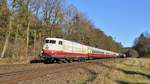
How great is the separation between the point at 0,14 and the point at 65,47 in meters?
14.0

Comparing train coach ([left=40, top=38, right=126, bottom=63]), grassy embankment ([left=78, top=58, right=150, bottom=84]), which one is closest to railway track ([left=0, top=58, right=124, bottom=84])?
grassy embankment ([left=78, top=58, right=150, bottom=84])

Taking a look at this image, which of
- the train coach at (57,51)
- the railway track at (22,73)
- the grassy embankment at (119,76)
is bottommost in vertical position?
the grassy embankment at (119,76)

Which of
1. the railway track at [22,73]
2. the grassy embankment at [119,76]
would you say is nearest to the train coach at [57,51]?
the grassy embankment at [119,76]

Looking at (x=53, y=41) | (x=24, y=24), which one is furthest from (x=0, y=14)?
(x=53, y=41)

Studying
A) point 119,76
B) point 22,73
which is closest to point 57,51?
point 119,76

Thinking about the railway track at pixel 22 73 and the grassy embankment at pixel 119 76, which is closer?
the railway track at pixel 22 73

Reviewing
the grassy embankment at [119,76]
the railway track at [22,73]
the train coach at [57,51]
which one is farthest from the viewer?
the train coach at [57,51]

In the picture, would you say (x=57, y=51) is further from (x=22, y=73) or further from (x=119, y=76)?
(x=22, y=73)

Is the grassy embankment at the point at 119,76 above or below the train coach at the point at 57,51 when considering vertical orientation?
below

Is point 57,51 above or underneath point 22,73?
A: above

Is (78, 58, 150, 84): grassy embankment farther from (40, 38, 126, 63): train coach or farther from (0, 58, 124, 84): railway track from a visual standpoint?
(40, 38, 126, 63): train coach

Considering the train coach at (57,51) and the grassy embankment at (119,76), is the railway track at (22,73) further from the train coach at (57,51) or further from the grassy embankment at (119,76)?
the train coach at (57,51)

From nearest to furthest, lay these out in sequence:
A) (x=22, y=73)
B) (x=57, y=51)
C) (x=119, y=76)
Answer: (x=22, y=73) → (x=119, y=76) → (x=57, y=51)

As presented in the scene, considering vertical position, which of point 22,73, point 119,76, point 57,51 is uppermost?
point 57,51
